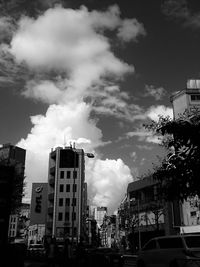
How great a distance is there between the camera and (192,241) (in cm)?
1223

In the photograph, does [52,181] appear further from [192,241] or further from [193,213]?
[192,241]

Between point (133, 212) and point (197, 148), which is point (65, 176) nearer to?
point (133, 212)

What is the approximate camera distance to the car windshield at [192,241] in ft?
39.7

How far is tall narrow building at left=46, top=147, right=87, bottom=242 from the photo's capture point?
84.1 metres

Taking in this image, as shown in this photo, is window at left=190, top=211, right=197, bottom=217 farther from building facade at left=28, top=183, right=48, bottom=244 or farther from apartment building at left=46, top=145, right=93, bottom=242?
building facade at left=28, top=183, right=48, bottom=244

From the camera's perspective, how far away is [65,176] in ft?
294

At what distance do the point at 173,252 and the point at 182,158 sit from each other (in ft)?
25.0

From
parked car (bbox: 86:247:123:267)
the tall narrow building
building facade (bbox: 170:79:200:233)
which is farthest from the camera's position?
the tall narrow building

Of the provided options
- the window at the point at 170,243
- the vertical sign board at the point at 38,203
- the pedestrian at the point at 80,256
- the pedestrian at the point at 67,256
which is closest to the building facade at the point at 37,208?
the vertical sign board at the point at 38,203

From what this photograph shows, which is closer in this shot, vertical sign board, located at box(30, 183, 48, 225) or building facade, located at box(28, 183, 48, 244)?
building facade, located at box(28, 183, 48, 244)

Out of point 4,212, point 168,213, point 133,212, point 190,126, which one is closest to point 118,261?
point 190,126

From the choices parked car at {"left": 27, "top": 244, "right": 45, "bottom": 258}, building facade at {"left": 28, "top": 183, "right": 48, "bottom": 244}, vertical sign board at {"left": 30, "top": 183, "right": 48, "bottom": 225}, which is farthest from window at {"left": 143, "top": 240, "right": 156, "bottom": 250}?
vertical sign board at {"left": 30, "top": 183, "right": 48, "bottom": 225}

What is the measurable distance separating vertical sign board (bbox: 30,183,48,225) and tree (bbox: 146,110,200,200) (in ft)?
265

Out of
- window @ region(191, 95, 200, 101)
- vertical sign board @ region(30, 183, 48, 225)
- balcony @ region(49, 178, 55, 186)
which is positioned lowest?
vertical sign board @ region(30, 183, 48, 225)
